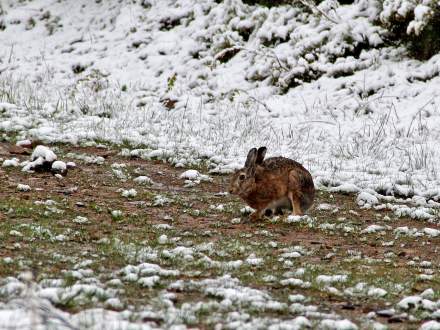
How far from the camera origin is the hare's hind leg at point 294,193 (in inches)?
403

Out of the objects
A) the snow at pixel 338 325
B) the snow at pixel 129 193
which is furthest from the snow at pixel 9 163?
the snow at pixel 338 325

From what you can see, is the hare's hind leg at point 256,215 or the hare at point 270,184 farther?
the hare's hind leg at point 256,215

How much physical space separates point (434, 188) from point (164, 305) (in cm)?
770

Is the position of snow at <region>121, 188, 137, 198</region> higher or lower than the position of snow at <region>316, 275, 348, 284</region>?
lower

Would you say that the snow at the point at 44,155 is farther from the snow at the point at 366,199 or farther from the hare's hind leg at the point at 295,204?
the snow at the point at 366,199

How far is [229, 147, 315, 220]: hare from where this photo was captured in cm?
1008

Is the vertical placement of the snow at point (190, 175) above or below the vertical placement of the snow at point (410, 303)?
below

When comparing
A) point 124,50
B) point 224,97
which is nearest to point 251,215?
point 224,97

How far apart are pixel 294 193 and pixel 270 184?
1.20 ft

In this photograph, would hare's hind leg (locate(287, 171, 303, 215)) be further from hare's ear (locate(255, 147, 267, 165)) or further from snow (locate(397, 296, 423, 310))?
snow (locate(397, 296, 423, 310))

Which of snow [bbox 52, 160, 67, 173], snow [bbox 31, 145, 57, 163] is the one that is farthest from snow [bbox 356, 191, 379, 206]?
snow [bbox 31, 145, 57, 163]

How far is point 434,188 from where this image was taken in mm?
12492

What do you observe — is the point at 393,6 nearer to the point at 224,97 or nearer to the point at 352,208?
the point at 224,97

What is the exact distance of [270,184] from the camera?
1020 cm
